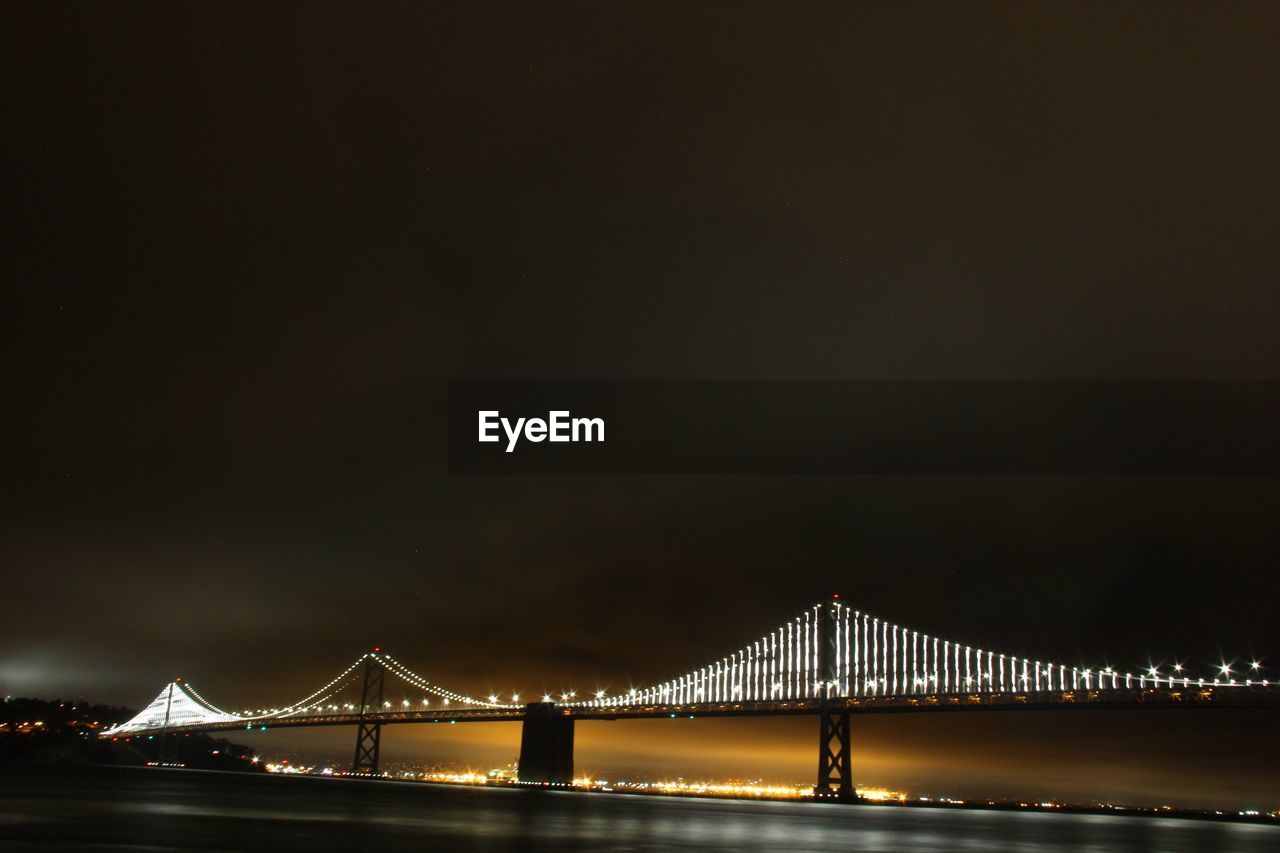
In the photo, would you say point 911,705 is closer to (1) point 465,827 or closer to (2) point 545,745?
(2) point 545,745

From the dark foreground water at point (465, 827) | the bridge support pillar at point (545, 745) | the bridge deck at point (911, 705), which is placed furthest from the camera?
the bridge support pillar at point (545, 745)

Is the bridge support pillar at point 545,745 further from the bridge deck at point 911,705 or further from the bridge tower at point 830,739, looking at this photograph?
the bridge tower at point 830,739

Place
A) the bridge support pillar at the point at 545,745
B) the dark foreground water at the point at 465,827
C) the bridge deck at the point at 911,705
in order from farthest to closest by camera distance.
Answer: the bridge support pillar at the point at 545,745 → the bridge deck at the point at 911,705 → the dark foreground water at the point at 465,827

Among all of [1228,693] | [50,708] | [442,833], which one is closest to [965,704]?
[1228,693]

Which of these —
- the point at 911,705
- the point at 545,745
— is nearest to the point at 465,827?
the point at 911,705

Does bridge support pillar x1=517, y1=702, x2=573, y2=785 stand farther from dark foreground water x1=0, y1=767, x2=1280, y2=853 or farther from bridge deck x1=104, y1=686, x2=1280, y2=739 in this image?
dark foreground water x1=0, y1=767, x2=1280, y2=853

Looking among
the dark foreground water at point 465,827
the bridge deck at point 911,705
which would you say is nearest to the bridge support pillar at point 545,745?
the bridge deck at point 911,705
